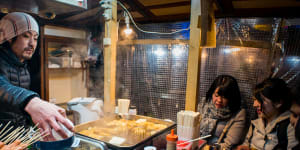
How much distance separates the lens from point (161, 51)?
9.87ft

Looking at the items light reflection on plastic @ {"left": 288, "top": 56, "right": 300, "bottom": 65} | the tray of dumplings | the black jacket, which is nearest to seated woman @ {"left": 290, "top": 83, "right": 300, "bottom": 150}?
light reflection on plastic @ {"left": 288, "top": 56, "right": 300, "bottom": 65}

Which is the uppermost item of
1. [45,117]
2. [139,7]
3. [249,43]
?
[139,7]

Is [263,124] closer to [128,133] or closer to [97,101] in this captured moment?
[128,133]

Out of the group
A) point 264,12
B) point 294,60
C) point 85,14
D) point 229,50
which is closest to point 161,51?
point 229,50

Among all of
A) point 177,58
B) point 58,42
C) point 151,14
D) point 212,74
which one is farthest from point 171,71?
point 58,42

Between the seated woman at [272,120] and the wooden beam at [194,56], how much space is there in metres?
1.17

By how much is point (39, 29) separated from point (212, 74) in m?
2.52

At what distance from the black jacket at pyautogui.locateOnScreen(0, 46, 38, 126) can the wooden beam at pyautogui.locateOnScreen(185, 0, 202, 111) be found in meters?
1.42

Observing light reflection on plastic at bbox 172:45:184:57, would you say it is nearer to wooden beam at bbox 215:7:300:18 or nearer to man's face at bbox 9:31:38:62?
wooden beam at bbox 215:7:300:18

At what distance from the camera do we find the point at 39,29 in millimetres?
1333

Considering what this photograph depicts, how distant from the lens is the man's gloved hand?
1225 mm

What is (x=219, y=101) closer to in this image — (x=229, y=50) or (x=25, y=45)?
(x=229, y=50)

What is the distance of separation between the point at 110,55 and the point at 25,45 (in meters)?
0.94

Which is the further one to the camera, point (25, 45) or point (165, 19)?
point (165, 19)
